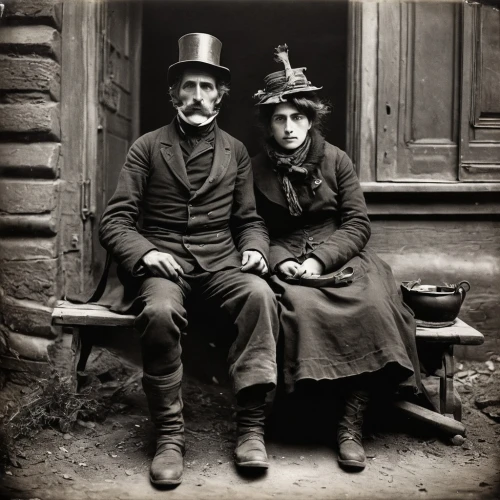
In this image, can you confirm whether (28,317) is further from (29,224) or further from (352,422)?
(352,422)

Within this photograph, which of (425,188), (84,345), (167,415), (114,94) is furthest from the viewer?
(114,94)

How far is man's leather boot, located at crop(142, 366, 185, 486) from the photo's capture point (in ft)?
9.80

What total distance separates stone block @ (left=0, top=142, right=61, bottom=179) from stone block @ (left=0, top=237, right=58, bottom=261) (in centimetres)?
38

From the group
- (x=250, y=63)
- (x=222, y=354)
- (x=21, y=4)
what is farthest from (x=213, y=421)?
(x=250, y=63)

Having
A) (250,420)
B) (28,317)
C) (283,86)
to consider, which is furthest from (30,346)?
(283,86)

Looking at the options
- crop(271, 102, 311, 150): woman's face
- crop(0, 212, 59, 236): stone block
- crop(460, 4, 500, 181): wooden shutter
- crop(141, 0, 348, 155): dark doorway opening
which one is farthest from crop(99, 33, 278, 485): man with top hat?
crop(141, 0, 348, 155): dark doorway opening

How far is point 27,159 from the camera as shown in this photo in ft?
12.4

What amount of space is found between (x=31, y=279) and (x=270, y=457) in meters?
1.74

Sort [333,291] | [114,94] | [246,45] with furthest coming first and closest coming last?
[246,45] → [114,94] → [333,291]

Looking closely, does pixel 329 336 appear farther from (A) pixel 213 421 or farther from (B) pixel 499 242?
(B) pixel 499 242

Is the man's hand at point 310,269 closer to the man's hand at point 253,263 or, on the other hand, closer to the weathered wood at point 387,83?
the man's hand at point 253,263

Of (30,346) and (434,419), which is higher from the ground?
(30,346)

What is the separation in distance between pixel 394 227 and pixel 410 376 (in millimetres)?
1275

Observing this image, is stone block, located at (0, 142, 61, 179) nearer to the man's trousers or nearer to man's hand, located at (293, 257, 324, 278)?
the man's trousers
